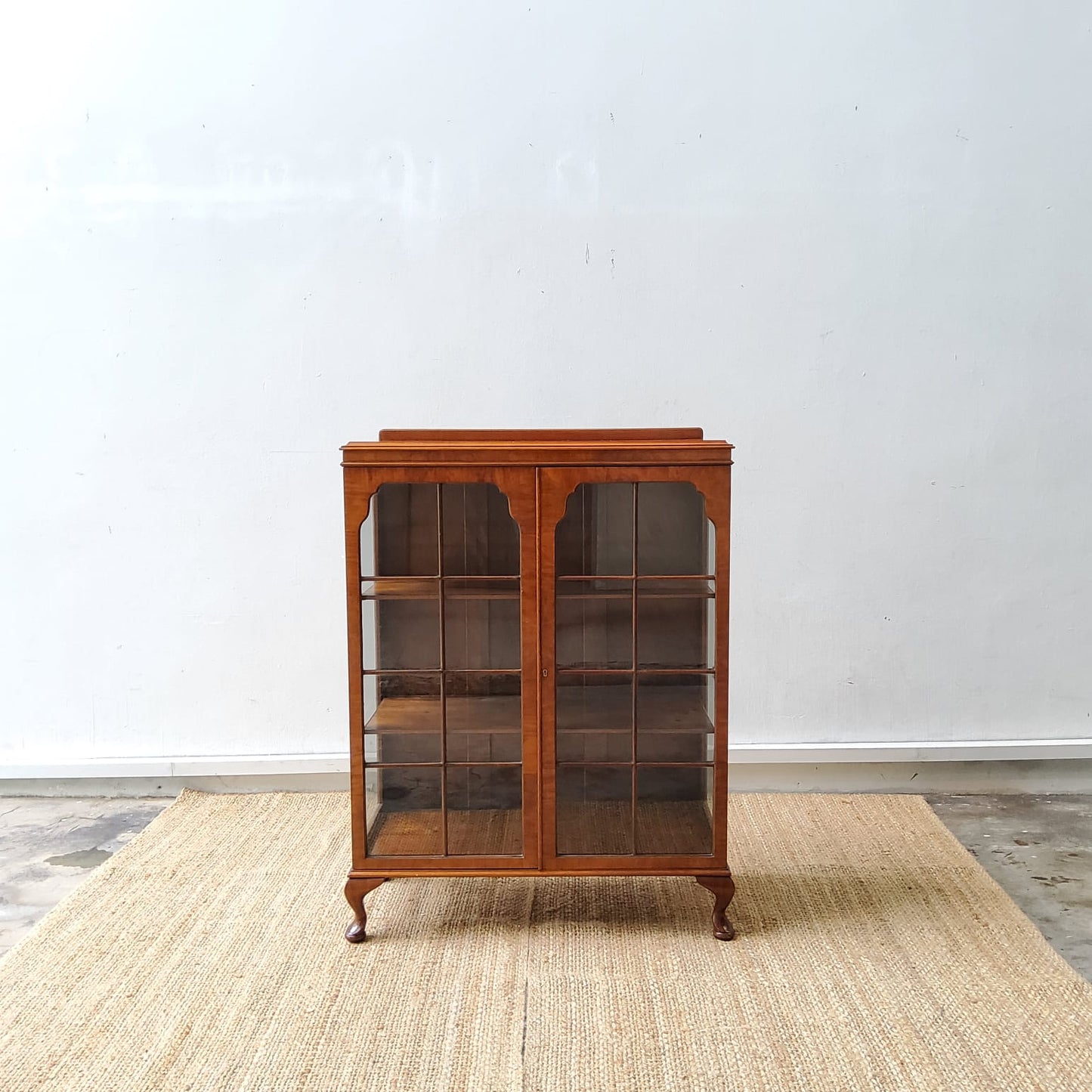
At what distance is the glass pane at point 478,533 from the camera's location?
225 centimetres

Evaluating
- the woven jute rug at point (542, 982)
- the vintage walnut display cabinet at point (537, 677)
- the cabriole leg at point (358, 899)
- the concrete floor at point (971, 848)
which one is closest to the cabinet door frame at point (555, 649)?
the vintage walnut display cabinet at point (537, 677)

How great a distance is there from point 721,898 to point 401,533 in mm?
1106

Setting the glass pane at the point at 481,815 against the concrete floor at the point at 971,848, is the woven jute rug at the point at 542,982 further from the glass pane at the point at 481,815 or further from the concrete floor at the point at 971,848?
the glass pane at the point at 481,815

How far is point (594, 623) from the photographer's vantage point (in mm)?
2291

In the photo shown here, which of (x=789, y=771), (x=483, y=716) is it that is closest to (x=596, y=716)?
(x=483, y=716)

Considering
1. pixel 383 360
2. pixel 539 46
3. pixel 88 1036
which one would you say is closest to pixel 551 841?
pixel 88 1036

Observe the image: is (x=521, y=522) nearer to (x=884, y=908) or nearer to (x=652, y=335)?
A: (x=652, y=335)

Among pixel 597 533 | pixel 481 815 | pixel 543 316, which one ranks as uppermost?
pixel 543 316

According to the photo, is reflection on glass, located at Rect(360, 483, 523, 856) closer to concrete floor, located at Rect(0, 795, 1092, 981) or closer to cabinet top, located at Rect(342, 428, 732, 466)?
cabinet top, located at Rect(342, 428, 732, 466)

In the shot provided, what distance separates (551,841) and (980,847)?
1331 mm

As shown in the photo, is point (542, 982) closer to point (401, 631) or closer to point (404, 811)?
point (404, 811)

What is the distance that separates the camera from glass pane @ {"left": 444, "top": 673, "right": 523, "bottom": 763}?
231cm

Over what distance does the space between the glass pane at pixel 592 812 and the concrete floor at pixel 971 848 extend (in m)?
1.02

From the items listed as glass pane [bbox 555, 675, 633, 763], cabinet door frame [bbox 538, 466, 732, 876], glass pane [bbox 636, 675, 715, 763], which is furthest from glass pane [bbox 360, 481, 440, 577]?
glass pane [bbox 636, 675, 715, 763]
